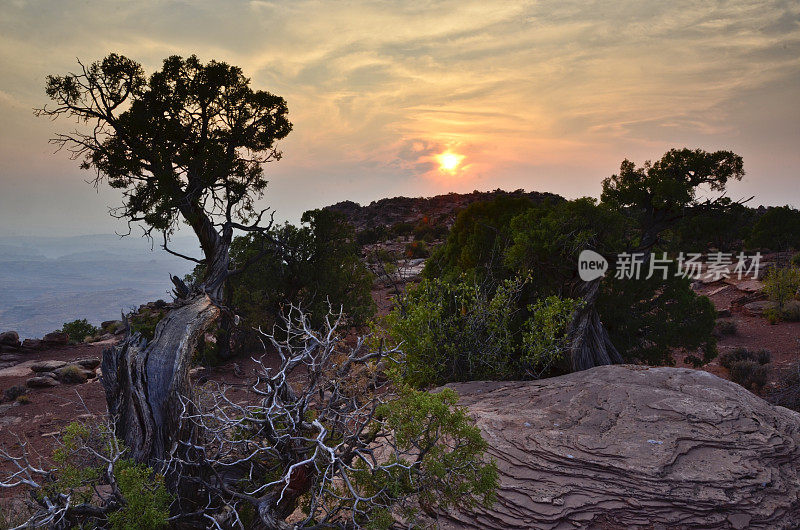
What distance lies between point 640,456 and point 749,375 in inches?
461

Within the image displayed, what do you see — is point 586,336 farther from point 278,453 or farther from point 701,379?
point 278,453

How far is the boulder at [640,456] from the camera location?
594 cm

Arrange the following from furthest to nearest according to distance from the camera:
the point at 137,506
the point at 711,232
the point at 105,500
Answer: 1. the point at 711,232
2. the point at 105,500
3. the point at 137,506

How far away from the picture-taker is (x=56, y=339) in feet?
73.9

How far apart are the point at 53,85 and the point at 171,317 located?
28.2 ft

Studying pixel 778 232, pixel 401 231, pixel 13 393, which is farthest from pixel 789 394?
pixel 401 231

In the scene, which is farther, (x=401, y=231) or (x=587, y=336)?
(x=401, y=231)

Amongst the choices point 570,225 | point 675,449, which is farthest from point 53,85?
point 675,449

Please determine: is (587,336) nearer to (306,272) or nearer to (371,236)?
(306,272)

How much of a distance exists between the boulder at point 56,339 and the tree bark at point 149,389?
1922cm

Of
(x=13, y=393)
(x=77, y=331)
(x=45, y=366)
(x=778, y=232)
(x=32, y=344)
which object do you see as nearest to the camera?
(x=13, y=393)

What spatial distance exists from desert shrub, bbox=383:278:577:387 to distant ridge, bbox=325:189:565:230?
48250 mm

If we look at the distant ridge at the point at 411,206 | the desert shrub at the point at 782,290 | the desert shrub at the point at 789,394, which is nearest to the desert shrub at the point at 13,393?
the desert shrub at the point at 789,394

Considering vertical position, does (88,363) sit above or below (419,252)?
below
